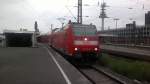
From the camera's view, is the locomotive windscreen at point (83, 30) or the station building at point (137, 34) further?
the station building at point (137, 34)

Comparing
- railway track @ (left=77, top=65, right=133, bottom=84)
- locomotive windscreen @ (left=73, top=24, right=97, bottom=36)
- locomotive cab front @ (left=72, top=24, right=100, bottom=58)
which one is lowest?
railway track @ (left=77, top=65, right=133, bottom=84)

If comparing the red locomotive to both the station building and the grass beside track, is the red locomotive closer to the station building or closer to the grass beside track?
the grass beside track

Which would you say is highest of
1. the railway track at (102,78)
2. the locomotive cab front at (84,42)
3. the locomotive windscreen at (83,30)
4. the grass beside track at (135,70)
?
the locomotive windscreen at (83,30)

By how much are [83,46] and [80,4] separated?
25018 mm

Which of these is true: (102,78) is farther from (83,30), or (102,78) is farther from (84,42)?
(83,30)

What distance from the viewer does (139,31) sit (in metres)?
65.1

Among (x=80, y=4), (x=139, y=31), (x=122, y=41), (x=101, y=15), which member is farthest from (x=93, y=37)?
(x=101, y=15)

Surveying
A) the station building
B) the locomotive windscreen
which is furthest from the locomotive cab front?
the station building

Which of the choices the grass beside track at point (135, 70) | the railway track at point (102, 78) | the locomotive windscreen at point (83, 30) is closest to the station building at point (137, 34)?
the locomotive windscreen at point (83, 30)

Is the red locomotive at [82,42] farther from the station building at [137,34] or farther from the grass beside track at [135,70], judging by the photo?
the station building at [137,34]

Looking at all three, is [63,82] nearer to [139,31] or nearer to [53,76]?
[53,76]

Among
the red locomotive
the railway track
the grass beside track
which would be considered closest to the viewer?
the railway track

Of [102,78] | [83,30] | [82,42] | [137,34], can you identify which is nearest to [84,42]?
[82,42]

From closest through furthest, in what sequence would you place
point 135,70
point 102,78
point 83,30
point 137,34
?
point 102,78, point 135,70, point 83,30, point 137,34
